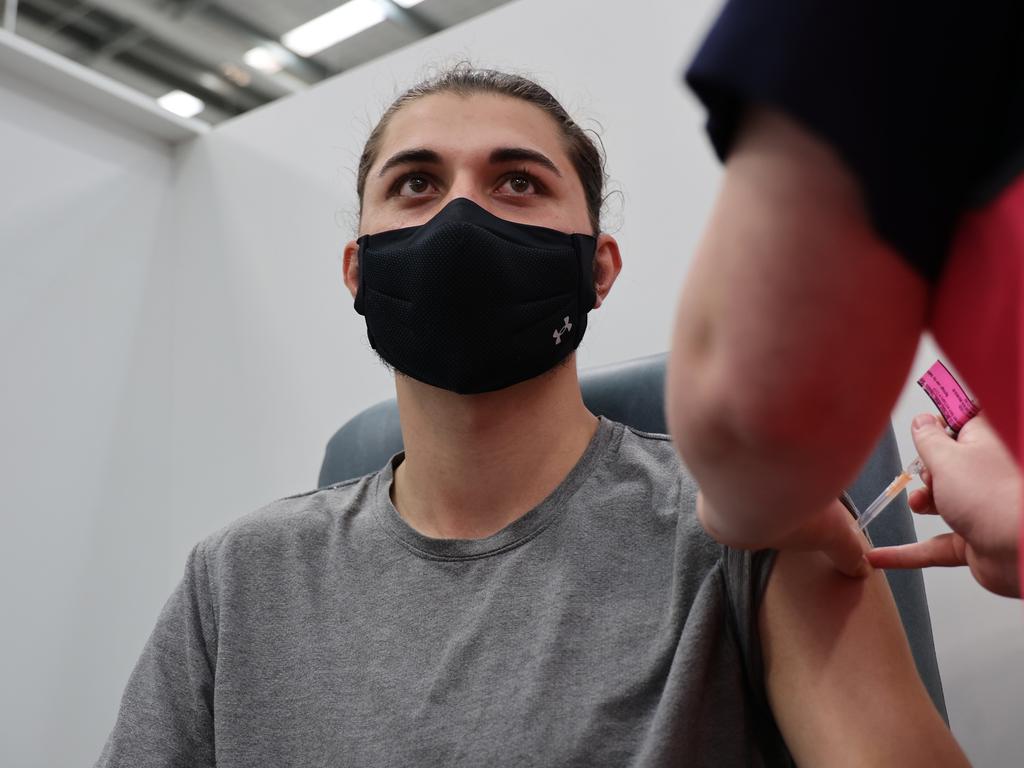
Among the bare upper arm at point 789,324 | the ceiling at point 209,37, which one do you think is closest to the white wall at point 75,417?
the ceiling at point 209,37

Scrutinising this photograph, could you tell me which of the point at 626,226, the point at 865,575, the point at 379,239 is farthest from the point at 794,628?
the point at 626,226

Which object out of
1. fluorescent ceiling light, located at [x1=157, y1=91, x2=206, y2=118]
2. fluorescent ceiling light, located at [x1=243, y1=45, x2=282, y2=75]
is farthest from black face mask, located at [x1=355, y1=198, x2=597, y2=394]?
fluorescent ceiling light, located at [x1=157, y1=91, x2=206, y2=118]

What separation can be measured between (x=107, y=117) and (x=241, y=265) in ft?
2.09

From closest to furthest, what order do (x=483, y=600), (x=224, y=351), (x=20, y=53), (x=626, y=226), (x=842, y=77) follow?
(x=842, y=77) → (x=483, y=600) → (x=626, y=226) → (x=20, y=53) → (x=224, y=351)

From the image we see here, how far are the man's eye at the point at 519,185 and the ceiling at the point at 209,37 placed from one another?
132 inches

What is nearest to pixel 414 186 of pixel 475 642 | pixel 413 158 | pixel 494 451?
pixel 413 158

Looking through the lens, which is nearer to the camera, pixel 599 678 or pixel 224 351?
pixel 599 678

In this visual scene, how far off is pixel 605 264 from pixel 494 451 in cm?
Result: 36

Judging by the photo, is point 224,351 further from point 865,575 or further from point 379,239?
point 865,575

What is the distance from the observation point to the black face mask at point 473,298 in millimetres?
1130

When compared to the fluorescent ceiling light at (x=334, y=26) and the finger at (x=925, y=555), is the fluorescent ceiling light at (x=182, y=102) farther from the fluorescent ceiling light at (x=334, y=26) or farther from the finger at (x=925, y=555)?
the finger at (x=925, y=555)

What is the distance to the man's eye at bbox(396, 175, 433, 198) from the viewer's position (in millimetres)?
1305

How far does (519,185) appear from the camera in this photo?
1.30 m

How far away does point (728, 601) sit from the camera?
975 mm
